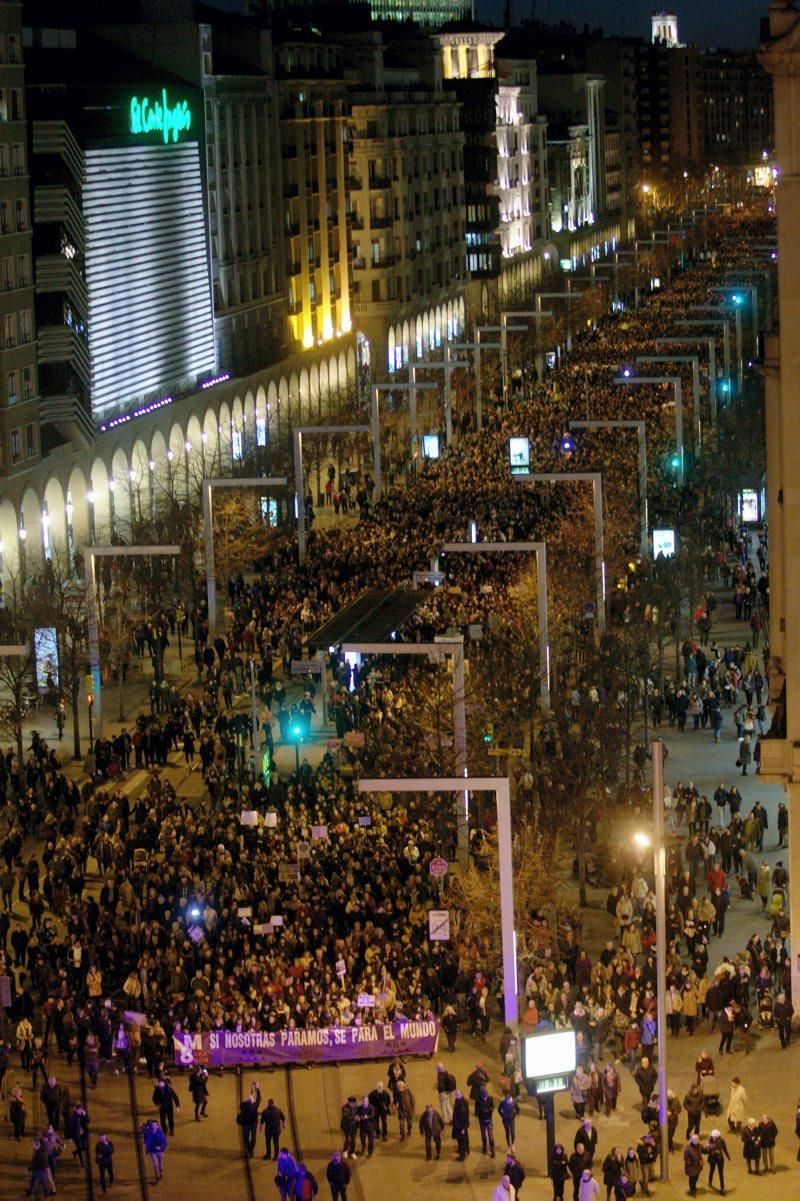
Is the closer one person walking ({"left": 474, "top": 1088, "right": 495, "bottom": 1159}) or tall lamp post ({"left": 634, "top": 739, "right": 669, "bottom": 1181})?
tall lamp post ({"left": 634, "top": 739, "right": 669, "bottom": 1181})

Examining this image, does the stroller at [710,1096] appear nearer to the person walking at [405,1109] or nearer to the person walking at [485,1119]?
the person walking at [485,1119]

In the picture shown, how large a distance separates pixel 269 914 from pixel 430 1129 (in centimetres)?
827

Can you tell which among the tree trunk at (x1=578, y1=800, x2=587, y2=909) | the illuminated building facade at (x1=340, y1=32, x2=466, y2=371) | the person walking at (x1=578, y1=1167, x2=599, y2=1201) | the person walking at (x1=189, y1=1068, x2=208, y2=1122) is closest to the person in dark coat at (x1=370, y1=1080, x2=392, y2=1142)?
the person walking at (x1=189, y1=1068, x2=208, y2=1122)

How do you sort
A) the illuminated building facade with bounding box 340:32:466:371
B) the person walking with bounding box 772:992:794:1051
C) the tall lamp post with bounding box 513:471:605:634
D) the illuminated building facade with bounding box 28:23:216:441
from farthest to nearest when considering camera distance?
the illuminated building facade with bounding box 340:32:466:371
the illuminated building facade with bounding box 28:23:216:441
the tall lamp post with bounding box 513:471:605:634
the person walking with bounding box 772:992:794:1051

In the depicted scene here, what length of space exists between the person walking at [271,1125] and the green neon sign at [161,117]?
230 feet

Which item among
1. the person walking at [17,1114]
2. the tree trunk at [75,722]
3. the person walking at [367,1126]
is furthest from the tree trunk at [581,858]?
the tree trunk at [75,722]

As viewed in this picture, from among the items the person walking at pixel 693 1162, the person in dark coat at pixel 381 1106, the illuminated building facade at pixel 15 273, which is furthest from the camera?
the illuminated building facade at pixel 15 273

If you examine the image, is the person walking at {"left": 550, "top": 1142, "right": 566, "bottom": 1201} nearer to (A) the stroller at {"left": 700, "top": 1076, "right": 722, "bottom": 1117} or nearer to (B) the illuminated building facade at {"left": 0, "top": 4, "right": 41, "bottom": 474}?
A: (A) the stroller at {"left": 700, "top": 1076, "right": 722, "bottom": 1117}

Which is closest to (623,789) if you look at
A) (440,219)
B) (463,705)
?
(463,705)

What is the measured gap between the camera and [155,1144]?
3469cm

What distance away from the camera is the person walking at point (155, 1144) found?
34.6 m

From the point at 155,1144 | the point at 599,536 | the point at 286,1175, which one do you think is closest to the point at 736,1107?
the point at 286,1175

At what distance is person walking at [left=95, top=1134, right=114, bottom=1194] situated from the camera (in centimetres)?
3406

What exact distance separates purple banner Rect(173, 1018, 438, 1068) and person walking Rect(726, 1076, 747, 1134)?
569 centimetres
